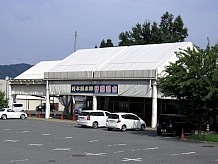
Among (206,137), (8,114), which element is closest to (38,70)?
(8,114)

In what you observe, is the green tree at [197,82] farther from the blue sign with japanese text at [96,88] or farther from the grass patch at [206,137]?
the blue sign with japanese text at [96,88]

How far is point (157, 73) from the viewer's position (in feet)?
137

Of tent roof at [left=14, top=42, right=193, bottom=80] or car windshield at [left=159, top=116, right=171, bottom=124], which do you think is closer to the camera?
car windshield at [left=159, top=116, right=171, bottom=124]

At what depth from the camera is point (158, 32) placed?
287ft

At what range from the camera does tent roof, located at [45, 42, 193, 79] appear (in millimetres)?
43844

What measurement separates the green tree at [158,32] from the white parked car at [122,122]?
166 feet

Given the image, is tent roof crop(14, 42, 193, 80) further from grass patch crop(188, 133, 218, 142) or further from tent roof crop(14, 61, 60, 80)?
grass patch crop(188, 133, 218, 142)

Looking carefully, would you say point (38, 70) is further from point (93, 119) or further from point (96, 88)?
point (93, 119)

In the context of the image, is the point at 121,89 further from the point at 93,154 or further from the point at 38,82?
the point at 93,154

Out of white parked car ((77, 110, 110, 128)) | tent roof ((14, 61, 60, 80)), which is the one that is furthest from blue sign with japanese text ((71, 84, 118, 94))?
tent roof ((14, 61, 60, 80))

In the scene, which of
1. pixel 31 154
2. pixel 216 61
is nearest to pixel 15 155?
pixel 31 154

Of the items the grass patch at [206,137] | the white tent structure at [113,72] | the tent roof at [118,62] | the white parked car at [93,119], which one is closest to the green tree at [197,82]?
the grass patch at [206,137]

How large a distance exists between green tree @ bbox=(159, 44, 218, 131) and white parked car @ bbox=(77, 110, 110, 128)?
10.3m

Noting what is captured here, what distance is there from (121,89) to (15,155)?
2822 centimetres
